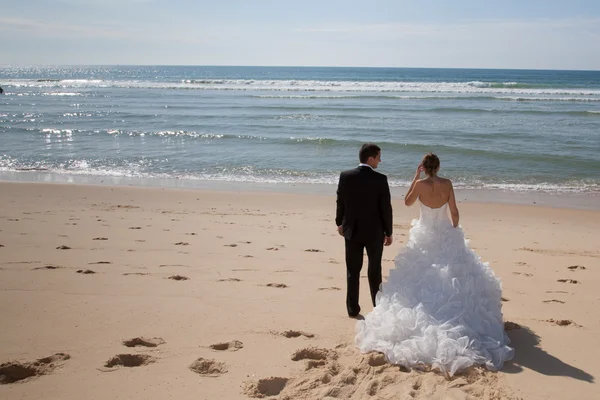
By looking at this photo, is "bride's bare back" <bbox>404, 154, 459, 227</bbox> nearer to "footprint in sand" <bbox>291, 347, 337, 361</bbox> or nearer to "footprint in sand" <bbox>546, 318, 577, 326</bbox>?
"footprint in sand" <bbox>546, 318, 577, 326</bbox>

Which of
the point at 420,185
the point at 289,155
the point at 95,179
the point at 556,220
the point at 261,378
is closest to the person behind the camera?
the point at 261,378

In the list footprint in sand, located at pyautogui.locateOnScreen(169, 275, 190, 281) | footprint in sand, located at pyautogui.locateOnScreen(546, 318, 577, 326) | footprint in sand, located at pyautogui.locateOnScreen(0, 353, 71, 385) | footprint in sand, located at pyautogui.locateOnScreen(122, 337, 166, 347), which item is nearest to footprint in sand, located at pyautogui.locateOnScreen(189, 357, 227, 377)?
footprint in sand, located at pyautogui.locateOnScreen(122, 337, 166, 347)

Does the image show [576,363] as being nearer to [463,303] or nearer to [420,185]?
[463,303]

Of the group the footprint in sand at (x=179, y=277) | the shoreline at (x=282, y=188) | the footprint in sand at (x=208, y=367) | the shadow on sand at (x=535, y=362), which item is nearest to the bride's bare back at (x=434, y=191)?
the shadow on sand at (x=535, y=362)

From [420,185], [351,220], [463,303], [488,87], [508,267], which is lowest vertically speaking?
[508,267]

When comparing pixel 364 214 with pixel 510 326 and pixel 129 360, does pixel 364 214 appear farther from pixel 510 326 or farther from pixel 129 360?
pixel 129 360

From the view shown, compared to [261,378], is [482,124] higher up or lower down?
higher up

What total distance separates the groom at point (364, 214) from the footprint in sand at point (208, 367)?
169cm

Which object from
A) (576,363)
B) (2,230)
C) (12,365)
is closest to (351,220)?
(576,363)

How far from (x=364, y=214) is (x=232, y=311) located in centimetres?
171

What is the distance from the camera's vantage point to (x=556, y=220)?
1073 cm

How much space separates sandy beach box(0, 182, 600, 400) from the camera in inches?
156

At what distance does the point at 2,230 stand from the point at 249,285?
487 cm

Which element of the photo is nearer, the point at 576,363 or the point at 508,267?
the point at 576,363
